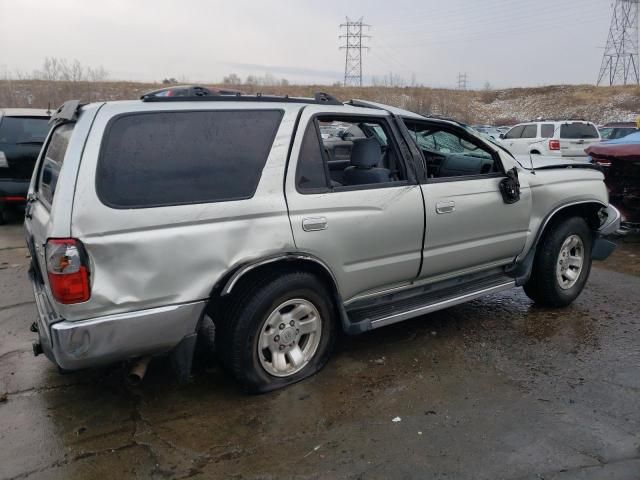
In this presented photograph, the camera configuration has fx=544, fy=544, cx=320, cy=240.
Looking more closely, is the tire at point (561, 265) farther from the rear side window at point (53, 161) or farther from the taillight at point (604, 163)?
the rear side window at point (53, 161)

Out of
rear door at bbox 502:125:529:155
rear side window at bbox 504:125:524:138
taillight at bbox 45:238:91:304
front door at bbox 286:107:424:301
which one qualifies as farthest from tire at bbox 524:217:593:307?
rear side window at bbox 504:125:524:138

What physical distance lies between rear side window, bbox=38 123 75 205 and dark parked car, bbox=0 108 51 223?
16.5ft

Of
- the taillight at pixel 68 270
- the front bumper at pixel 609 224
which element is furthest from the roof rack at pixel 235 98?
the front bumper at pixel 609 224

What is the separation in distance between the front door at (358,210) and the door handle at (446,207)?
170mm

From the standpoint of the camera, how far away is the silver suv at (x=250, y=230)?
2752 mm

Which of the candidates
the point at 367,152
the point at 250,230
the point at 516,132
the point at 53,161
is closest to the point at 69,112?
the point at 53,161

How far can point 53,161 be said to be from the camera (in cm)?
331

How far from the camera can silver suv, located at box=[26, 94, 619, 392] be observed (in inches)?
108

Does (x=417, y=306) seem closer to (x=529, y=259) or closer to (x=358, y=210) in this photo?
(x=358, y=210)

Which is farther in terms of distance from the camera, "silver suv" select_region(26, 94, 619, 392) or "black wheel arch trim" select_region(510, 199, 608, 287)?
"black wheel arch trim" select_region(510, 199, 608, 287)

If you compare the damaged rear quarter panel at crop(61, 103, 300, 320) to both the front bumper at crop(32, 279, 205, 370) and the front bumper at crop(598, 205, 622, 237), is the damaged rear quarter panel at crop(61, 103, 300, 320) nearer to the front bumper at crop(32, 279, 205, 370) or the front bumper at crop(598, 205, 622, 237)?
the front bumper at crop(32, 279, 205, 370)

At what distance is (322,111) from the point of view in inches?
142

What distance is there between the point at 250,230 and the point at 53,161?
132cm

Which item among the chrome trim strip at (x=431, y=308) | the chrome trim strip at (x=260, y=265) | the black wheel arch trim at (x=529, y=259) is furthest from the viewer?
the black wheel arch trim at (x=529, y=259)
